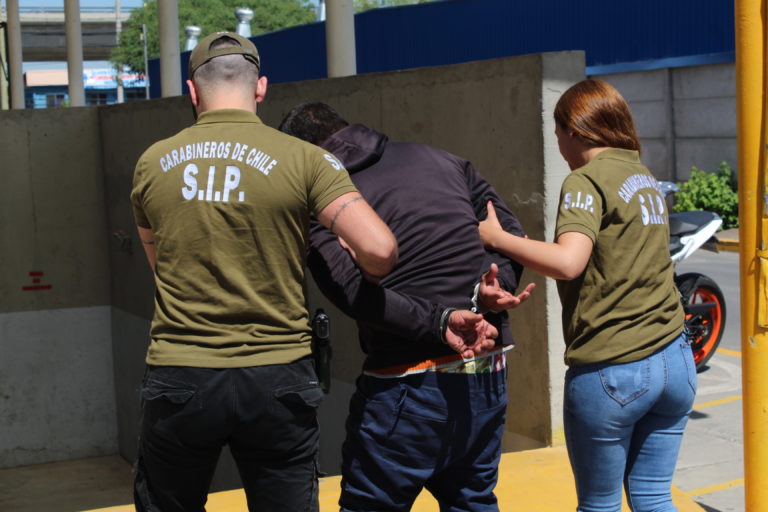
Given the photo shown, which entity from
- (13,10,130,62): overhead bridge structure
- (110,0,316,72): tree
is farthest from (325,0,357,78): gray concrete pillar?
(13,10,130,62): overhead bridge structure

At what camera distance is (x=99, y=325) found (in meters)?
12.1

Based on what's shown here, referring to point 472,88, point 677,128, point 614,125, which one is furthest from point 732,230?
point 614,125

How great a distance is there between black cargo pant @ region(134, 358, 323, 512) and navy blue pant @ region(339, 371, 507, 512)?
0.13 meters

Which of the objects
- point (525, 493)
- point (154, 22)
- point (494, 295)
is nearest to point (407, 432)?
point (494, 295)

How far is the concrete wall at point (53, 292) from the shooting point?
37.5ft

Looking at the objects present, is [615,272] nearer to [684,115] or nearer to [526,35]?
[684,115]

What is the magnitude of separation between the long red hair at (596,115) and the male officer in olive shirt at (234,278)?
2.57 ft

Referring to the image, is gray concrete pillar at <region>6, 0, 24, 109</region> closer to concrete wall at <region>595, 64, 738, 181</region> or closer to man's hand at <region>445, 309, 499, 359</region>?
concrete wall at <region>595, 64, 738, 181</region>

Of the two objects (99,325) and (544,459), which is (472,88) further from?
(99,325)

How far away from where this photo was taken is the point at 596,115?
2977 mm

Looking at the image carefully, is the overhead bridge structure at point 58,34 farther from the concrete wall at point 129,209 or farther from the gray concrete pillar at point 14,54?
the concrete wall at point 129,209

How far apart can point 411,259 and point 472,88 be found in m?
2.79

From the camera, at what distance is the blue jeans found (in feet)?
9.50

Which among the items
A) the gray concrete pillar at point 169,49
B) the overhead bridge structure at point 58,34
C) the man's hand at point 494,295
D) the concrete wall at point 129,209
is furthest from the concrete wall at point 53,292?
the overhead bridge structure at point 58,34
